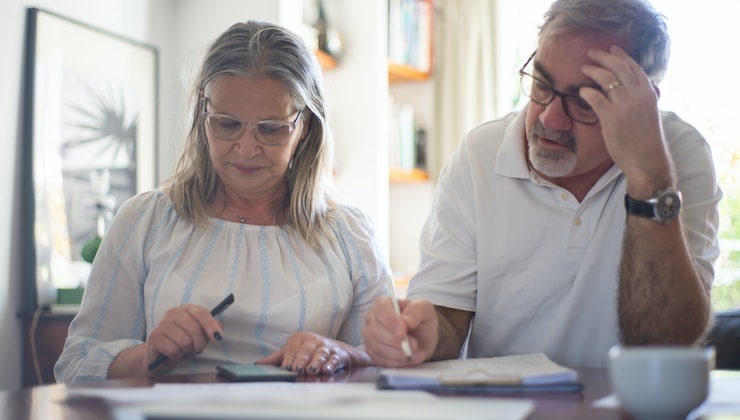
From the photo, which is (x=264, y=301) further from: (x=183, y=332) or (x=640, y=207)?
(x=640, y=207)

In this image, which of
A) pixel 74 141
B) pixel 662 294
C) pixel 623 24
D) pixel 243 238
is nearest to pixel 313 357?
pixel 243 238

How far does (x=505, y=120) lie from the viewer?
5.51 ft

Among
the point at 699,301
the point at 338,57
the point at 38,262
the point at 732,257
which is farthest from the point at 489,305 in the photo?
the point at 732,257

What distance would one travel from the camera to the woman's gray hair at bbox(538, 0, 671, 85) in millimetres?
1450

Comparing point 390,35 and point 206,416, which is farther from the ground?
point 390,35

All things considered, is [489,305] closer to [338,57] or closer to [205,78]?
[205,78]

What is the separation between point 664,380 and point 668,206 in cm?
65

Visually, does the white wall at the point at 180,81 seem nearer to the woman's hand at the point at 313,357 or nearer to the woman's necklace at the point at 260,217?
the woman's necklace at the point at 260,217

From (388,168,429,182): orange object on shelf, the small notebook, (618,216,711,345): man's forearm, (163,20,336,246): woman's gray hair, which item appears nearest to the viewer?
the small notebook

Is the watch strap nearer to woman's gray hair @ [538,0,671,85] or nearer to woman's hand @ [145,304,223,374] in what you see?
woman's gray hair @ [538,0,671,85]

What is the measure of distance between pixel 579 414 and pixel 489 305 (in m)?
0.69

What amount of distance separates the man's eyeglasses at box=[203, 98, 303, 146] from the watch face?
0.65m

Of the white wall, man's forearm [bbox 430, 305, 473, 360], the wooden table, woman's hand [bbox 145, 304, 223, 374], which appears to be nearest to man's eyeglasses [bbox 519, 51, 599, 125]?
man's forearm [bbox 430, 305, 473, 360]

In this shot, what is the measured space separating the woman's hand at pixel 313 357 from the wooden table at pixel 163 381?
0.21 ft
